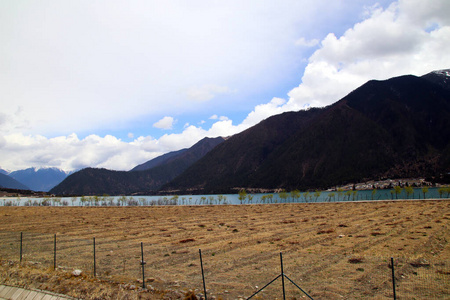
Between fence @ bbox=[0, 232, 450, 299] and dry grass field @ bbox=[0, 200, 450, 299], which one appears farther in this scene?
dry grass field @ bbox=[0, 200, 450, 299]

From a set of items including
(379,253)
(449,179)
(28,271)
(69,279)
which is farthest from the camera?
(449,179)

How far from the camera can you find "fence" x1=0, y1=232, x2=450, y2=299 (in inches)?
444

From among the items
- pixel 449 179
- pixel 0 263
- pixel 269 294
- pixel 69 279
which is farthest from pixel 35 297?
pixel 449 179

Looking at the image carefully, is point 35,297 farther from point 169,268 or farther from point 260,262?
point 260,262

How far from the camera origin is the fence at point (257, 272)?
11.3 metres

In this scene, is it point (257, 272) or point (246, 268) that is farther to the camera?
point (246, 268)

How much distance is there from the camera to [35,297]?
1307 cm

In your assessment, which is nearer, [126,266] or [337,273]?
[337,273]

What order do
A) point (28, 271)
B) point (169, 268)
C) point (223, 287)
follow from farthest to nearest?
1. point (169, 268)
2. point (28, 271)
3. point (223, 287)

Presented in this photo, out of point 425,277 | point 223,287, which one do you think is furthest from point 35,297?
point 425,277

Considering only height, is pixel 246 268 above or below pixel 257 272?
below

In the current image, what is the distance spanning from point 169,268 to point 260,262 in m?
5.51

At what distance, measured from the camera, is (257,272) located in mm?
14453

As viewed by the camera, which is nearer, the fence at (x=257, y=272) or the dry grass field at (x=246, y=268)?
the fence at (x=257, y=272)
